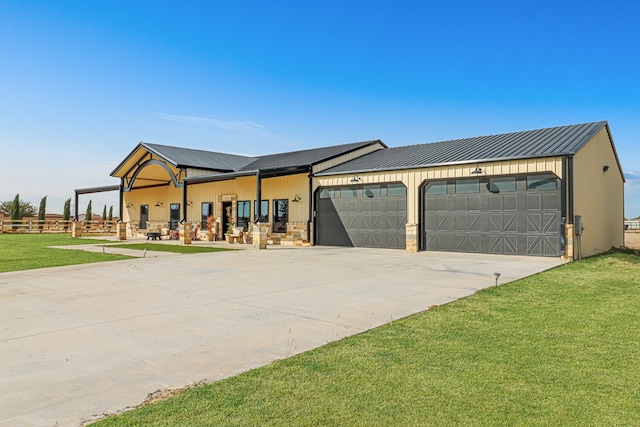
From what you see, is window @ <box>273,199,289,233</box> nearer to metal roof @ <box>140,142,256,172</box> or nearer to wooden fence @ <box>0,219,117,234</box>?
metal roof @ <box>140,142,256,172</box>

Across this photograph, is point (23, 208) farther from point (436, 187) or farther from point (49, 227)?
point (436, 187)

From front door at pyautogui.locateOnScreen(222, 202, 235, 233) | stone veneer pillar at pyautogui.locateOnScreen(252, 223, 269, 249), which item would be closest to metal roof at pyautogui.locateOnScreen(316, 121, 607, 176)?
stone veneer pillar at pyautogui.locateOnScreen(252, 223, 269, 249)

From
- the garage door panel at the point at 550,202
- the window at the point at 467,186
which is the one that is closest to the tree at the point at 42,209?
the window at the point at 467,186

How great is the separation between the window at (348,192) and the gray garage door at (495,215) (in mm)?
3554

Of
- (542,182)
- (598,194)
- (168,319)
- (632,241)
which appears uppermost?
(542,182)

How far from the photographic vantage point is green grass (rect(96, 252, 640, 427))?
2.88m

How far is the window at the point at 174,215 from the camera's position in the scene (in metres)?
28.8

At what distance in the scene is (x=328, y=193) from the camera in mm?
20688

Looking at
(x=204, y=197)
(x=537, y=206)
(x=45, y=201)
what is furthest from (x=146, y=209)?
(x=537, y=206)

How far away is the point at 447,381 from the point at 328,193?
17.4 meters

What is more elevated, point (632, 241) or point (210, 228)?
point (210, 228)

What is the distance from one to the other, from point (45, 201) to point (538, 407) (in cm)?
5128

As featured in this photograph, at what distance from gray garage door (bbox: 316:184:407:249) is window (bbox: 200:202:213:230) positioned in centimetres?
888

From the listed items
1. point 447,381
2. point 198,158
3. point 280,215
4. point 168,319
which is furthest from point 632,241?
point 168,319
